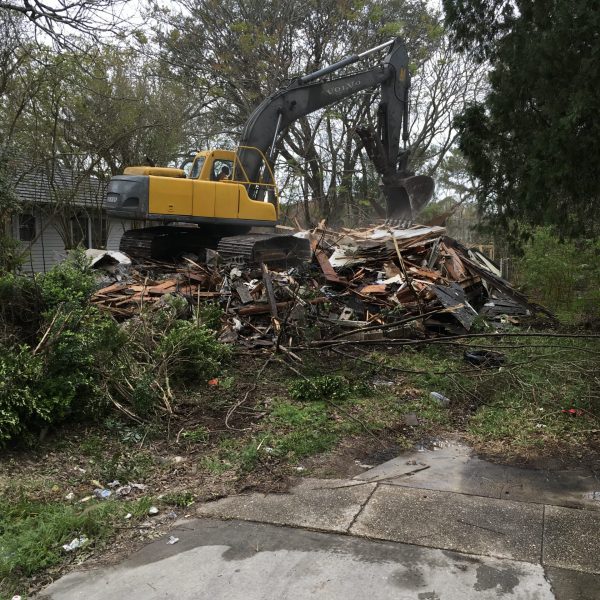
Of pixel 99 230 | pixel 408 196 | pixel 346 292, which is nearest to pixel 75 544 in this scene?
pixel 346 292

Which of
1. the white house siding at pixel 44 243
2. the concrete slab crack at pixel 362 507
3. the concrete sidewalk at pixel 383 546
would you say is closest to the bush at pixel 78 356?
the concrete sidewalk at pixel 383 546

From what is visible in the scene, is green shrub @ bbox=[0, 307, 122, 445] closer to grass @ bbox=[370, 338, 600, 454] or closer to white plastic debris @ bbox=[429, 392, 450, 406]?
grass @ bbox=[370, 338, 600, 454]

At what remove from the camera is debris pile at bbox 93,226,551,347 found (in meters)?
9.60

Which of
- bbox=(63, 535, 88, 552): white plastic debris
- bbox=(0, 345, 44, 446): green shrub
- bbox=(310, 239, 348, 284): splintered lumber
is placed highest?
bbox=(310, 239, 348, 284): splintered lumber

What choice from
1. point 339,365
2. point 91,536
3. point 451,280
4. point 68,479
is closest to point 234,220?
point 451,280

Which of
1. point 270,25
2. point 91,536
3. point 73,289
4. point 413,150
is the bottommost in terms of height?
point 91,536

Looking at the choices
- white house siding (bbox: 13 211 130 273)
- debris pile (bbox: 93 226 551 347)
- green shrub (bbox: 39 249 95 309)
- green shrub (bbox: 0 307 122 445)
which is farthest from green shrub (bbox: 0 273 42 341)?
white house siding (bbox: 13 211 130 273)

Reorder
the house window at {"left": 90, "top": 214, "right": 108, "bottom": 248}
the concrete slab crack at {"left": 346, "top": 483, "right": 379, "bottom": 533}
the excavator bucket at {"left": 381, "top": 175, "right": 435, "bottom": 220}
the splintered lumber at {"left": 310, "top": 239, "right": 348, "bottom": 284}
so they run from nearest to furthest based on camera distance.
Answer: the concrete slab crack at {"left": 346, "top": 483, "right": 379, "bottom": 533}
the splintered lumber at {"left": 310, "top": 239, "right": 348, "bottom": 284}
the excavator bucket at {"left": 381, "top": 175, "right": 435, "bottom": 220}
the house window at {"left": 90, "top": 214, "right": 108, "bottom": 248}

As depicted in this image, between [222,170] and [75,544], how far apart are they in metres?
10.6

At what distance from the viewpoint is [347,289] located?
455 inches

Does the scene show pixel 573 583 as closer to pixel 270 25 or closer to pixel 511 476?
pixel 511 476

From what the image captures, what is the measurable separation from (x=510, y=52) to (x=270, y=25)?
15.7m

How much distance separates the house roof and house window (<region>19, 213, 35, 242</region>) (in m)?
2.04

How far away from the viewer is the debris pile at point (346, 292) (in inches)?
378
